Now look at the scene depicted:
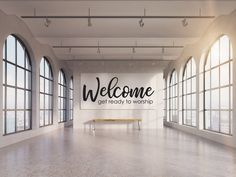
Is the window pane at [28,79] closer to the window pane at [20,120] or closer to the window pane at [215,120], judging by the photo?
the window pane at [20,120]

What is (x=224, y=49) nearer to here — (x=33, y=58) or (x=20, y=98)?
(x=33, y=58)

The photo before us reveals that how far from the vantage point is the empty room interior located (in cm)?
659

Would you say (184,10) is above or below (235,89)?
above

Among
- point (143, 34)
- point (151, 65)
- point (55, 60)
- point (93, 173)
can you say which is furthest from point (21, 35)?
point (151, 65)

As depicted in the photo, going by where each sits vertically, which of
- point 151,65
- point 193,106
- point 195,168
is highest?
point 151,65

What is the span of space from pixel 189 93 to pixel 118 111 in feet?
14.0

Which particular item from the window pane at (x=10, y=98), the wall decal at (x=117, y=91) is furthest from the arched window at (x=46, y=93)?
the window pane at (x=10, y=98)

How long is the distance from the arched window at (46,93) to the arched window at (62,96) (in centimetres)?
237

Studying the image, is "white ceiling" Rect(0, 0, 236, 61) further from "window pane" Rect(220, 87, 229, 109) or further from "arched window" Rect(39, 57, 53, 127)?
"window pane" Rect(220, 87, 229, 109)

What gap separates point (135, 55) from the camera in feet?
52.1

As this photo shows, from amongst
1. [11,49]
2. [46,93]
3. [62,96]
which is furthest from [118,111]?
[11,49]

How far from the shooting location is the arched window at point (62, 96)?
17945 millimetres

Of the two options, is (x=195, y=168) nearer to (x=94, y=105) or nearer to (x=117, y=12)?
(x=117, y=12)

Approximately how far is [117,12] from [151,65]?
867cm
